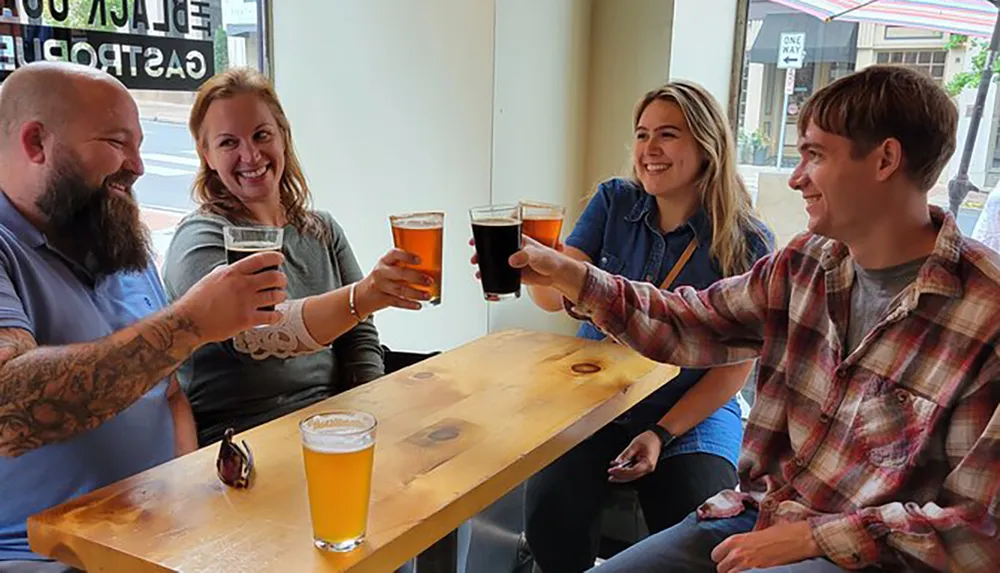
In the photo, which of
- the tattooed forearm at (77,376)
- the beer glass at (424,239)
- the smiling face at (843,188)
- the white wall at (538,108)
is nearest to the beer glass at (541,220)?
the beer glass at (424,239)

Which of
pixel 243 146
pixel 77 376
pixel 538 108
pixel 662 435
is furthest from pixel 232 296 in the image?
pixel 538 108

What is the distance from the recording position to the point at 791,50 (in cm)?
352

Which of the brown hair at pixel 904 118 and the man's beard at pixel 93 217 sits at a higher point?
the brown hair at pixel 904 118

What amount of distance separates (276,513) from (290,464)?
0.17 metres

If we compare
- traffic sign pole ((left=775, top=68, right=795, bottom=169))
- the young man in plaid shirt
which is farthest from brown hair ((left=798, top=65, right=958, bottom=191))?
traffic sign pole ((left=775, top=68, right=795, bottom=169))

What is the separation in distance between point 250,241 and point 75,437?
16.6 inches

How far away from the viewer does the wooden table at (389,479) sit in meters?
1.04

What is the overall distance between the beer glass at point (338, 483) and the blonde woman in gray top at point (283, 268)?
61 centimetres

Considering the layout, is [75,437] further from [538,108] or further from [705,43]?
[705,43]

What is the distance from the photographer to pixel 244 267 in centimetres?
131

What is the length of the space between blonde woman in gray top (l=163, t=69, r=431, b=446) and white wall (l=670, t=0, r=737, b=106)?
1832mm

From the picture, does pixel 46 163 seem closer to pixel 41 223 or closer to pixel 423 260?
pixel 41 223

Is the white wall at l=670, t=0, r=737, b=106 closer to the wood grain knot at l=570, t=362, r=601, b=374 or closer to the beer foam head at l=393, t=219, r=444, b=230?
the wood grain knot at l=570, t=362, r=601, b=374

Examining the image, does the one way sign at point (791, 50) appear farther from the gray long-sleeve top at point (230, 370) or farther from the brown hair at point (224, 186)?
the gray long-sleeve top at point (230, 370)
